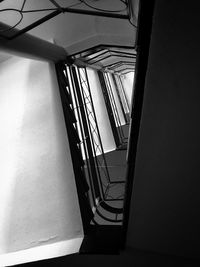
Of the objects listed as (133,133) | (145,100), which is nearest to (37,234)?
(133,133)

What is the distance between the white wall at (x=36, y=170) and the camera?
9.00ft

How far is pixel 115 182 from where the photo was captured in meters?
4.43

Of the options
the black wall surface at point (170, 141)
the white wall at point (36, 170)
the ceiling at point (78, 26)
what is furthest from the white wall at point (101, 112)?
the black wall surface at point (170, 141)

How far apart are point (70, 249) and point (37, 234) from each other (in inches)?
20.1

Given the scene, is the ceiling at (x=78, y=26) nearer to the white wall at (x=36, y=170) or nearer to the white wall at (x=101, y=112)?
the white wall at (x=36, y=170)

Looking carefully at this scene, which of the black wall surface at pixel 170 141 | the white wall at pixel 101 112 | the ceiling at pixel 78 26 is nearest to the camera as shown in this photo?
the black wall surface at pixel 170 141

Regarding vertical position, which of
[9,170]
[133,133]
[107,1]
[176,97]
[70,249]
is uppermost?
[107,1]

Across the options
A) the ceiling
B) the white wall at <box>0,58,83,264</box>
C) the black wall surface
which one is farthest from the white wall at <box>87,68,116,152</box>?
the black wall surface

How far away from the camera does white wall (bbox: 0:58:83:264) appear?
2744 millimetres

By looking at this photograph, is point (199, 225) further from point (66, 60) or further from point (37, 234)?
point (66, 60)

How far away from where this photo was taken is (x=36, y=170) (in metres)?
2.87

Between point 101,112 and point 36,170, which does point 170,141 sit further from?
point 101,112

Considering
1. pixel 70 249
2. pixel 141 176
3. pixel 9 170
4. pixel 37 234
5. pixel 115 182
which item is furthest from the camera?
pixel 115 182

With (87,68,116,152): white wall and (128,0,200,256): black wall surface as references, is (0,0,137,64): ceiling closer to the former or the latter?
(128,0,200,256): black wall surface
